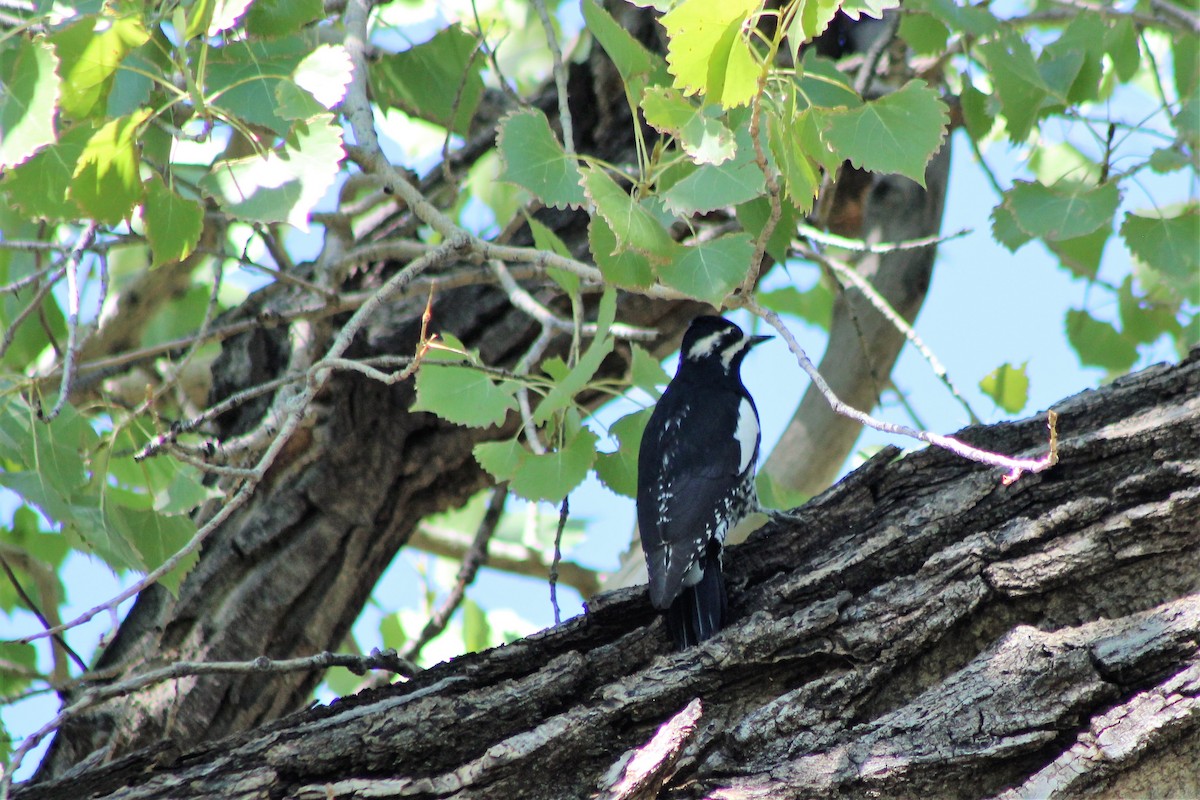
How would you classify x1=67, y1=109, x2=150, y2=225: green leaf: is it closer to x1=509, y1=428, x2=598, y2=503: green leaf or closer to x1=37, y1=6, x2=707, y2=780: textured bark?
x1=37, y1=6, x2=707, y2=780: textured bark

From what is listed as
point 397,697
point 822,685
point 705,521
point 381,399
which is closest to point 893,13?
point 705,521

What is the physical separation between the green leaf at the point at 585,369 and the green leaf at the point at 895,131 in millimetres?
655

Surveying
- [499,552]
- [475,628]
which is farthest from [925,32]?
[499,552]

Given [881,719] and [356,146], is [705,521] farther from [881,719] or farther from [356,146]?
[356,146]

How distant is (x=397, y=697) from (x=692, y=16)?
5.01 ft

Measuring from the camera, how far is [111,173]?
8.04 feet

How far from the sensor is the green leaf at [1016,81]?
3.14 meters

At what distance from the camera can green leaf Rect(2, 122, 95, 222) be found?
8.34ft

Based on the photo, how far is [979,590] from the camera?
94.6 inches

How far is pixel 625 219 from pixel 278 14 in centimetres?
110

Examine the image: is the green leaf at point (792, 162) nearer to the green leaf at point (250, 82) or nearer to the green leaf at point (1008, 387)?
the green leaf at point (250, 82)

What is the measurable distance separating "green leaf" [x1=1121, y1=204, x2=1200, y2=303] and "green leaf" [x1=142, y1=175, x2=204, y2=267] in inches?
97.3

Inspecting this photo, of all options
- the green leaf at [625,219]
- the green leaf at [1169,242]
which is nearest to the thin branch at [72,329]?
the green leaf at [625,219]

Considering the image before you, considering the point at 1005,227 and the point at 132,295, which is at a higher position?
the point at 132,295
